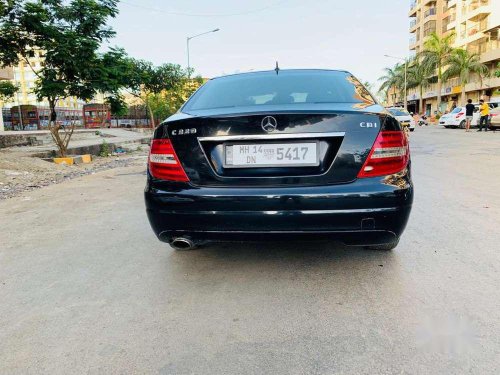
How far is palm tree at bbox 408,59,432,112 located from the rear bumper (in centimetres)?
5231

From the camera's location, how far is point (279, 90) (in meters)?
3.33

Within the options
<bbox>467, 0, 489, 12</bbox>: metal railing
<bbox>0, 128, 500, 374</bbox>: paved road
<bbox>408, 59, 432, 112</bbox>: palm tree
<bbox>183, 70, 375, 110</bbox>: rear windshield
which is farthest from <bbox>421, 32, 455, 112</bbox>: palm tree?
<bbox>183, 70, 375, 110</bbox>: rear windshield

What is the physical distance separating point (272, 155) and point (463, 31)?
59.4 metres

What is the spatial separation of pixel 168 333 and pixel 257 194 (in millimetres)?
906

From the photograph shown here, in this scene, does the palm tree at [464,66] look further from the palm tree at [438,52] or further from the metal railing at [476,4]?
the metal railing at [476,4]

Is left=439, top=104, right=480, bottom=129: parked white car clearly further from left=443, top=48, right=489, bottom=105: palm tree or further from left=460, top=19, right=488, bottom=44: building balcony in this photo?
left=460, top=19, right=488, bottom=44: building balcony

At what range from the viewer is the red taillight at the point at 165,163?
258 cm

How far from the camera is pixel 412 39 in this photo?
69.0 metres

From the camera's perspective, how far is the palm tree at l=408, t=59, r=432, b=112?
49716 millimetres

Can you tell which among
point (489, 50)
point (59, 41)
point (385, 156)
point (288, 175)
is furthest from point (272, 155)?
point (489, 50)

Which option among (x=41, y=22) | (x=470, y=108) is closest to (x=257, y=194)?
(x=41, y=22)

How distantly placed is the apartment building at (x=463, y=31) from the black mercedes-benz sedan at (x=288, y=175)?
38569 mm

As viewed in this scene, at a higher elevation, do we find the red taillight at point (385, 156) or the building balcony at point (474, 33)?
the building balcony at point (474, 33)

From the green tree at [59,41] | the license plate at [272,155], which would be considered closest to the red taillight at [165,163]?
the license plate at [272,155]
